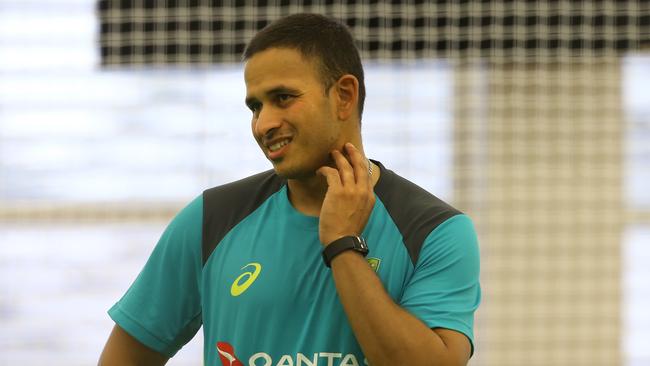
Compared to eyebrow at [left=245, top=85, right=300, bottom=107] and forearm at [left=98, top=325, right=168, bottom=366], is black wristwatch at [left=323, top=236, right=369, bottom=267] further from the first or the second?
forearm at [left=98, top=325, right=168, bottom=366]

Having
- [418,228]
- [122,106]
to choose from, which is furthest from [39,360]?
[418,228]

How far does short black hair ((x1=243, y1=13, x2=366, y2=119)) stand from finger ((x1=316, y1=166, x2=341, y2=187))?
14cm

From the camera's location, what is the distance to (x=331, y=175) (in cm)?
163

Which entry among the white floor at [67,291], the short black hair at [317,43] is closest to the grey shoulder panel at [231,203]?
the short black hair at [317,43]

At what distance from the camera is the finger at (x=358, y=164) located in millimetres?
1626

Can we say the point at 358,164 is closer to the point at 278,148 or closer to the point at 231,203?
the point at 278,148

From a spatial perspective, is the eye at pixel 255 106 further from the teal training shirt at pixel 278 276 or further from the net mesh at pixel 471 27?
the net mesh at pixel 471 27

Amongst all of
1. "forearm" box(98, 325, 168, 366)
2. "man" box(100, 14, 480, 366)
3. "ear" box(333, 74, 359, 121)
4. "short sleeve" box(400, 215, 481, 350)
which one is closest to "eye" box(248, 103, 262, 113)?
"man" box(100, 14, 480, 366)

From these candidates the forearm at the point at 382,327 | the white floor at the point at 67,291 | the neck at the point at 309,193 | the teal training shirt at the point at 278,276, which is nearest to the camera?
the forearm at the point at 382,327

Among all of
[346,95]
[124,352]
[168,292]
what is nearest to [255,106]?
[346,95]

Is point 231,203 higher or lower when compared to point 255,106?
lower

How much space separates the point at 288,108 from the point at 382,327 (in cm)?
40

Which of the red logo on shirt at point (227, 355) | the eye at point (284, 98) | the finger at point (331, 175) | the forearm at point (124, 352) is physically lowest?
the forearm at point (124, 352)

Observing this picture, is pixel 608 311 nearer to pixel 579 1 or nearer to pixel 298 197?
pixel 579 1
